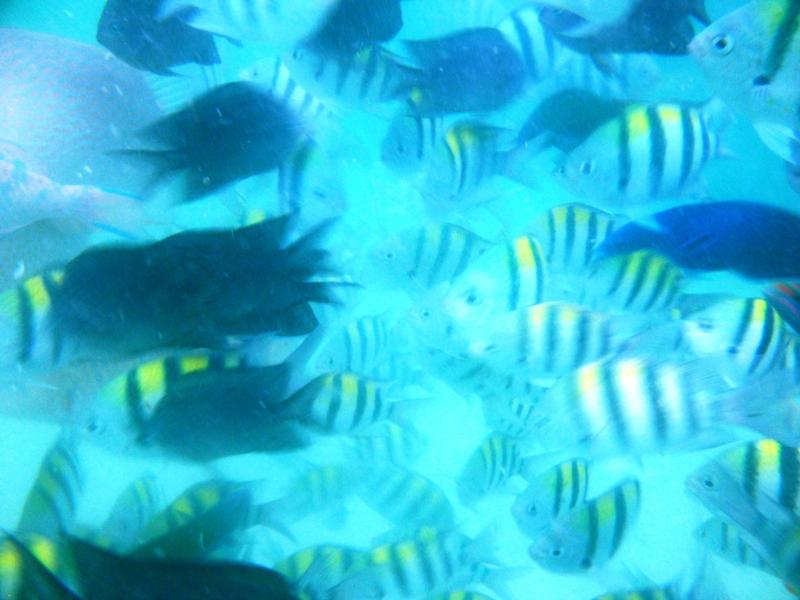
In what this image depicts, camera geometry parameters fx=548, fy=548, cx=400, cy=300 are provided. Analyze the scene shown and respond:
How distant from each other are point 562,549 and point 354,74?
2920mm

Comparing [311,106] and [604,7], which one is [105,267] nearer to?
[311,106]

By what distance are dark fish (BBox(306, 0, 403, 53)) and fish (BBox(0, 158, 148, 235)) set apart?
2.69 meters

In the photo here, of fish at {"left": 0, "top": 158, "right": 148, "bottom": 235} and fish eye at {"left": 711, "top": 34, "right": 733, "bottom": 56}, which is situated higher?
fish eye at {"left": 711, "top": 34, "right": 733, "bottom": 56}

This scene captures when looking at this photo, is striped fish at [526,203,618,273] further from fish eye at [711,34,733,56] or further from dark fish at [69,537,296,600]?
dark fish at [69,537,296,600]

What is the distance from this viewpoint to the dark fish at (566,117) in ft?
12.1

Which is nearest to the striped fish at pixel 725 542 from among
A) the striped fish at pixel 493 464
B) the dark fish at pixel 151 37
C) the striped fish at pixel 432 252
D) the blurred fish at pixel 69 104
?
the striped fish at pixel 493 464

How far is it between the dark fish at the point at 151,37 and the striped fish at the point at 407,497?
3153 millimetres

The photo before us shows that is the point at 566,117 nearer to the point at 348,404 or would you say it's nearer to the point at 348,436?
the point at 348,404

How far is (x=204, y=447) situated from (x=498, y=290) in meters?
1.69

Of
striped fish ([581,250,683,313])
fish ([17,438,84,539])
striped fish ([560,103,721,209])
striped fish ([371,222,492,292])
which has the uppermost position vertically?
striped fish ([560,103,721,209])

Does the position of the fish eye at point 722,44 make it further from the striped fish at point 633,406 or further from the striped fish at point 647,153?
the striped fish at point 633,406

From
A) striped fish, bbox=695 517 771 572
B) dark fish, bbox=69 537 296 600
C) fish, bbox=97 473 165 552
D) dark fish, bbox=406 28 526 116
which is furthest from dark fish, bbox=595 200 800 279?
fish, bbox=97 473 165 552

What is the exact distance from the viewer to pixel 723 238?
116 inches

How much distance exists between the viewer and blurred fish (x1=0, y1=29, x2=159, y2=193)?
6.45 meters
